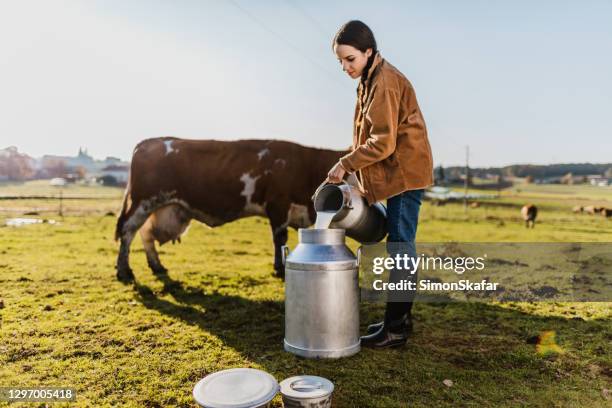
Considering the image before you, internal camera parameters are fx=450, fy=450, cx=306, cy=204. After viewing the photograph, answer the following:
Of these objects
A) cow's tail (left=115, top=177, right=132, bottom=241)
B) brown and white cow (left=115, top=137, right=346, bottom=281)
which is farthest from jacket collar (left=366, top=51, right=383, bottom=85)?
cow's tail (left=115, top=177, right=132, bottom=241)

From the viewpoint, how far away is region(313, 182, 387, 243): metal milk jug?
334 centimetres

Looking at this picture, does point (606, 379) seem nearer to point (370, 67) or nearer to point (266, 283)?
point (370, 67)

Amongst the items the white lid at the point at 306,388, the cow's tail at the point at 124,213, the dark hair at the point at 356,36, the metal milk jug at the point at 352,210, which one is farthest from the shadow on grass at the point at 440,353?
the dark hair at the point at 356,36

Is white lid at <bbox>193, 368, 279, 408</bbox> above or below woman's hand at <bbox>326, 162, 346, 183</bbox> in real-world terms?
below

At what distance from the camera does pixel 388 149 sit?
317 cm

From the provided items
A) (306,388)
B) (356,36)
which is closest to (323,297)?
(306,388)

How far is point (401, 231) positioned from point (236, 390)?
173 centimetres

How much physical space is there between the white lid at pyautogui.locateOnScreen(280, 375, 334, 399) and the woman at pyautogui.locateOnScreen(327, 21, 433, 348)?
1.11 metres

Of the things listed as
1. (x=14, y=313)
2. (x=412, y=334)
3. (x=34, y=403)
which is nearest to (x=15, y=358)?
(x=34, y=403)

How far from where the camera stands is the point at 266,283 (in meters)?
6.33

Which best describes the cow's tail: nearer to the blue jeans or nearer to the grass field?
the grass field

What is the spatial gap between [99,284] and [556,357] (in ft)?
17.7

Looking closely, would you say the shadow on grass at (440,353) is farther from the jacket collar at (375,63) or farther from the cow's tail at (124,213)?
the jacket collar at (375,63)

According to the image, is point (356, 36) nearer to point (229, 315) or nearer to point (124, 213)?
point (229, 315)
